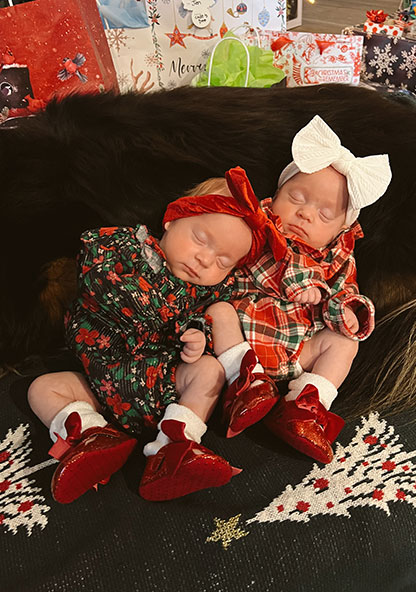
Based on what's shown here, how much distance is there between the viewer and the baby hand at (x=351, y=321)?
0.94m

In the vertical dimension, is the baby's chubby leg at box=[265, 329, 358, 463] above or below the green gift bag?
below

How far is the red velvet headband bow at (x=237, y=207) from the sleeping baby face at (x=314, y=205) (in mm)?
58

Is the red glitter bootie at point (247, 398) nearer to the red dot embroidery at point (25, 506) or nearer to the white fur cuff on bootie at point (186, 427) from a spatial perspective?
the white fur cuff on bootie at point (186, 427)

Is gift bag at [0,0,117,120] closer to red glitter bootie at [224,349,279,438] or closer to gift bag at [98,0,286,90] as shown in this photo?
gift bag at [98,0,286,90]

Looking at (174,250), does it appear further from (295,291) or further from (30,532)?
(30,532)

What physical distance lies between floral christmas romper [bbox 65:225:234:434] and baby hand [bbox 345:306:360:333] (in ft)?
0.78

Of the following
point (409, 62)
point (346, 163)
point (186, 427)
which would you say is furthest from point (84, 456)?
point (409, 62)

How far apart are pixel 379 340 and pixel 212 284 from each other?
13.3 inches

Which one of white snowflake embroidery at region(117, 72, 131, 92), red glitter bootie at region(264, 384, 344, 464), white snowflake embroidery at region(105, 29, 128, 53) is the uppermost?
white snowflake embroidery at region(105, 29, 128, 53)

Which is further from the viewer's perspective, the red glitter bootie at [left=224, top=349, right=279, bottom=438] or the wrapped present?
the wrapped present

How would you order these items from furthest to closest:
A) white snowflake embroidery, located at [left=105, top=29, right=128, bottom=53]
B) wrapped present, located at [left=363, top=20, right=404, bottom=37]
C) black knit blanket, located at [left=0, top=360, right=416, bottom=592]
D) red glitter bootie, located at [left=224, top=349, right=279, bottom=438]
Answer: wrapped present, located at [left=363, top=20, right=404, bottom=37], white snowflake embroidery, located at [left=105, top=29, right=128, bottom=53], red glitter bootie, located at [left=224, top=349, right=279, bottom=438], black knit blanket, located at [left=0, top=360, right=416, bottom=592]

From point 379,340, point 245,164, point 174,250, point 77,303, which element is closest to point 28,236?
point 77,303

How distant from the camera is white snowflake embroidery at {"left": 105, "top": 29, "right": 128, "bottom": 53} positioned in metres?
1.47

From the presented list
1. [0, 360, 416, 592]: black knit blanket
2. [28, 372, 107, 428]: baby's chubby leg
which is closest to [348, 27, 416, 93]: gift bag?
[0, 360, 416, 592]: black knit blanket
